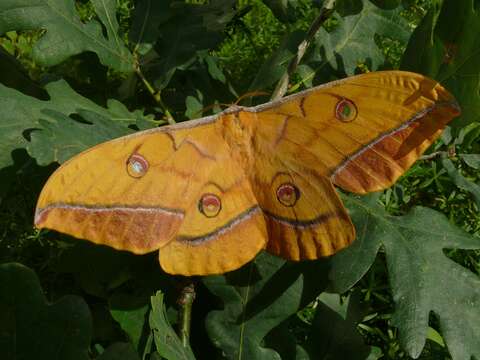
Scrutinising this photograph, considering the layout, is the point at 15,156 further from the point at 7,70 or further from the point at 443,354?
the point at 443,354

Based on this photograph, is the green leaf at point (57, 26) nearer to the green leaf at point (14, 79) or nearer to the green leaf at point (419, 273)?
the green leaf at point (14, 79)

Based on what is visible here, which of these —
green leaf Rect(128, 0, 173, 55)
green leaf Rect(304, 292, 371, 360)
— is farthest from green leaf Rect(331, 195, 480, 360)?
green leaf Rect(128, 0, 173, 55)

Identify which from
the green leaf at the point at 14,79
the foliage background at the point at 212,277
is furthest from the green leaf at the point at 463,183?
the green leaf at the point at 14,79

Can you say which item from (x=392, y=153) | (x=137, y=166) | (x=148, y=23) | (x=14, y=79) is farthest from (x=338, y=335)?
(x=14, y=79)

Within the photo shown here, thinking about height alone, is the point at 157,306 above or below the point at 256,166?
below

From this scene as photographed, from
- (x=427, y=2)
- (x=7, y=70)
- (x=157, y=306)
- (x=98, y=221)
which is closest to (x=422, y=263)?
(x=157, y=306)

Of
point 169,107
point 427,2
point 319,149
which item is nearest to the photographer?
point 319,149

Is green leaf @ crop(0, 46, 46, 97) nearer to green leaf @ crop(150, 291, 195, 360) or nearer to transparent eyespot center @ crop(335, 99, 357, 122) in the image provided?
green leaf @ crop(150, 291, 195, 360)
